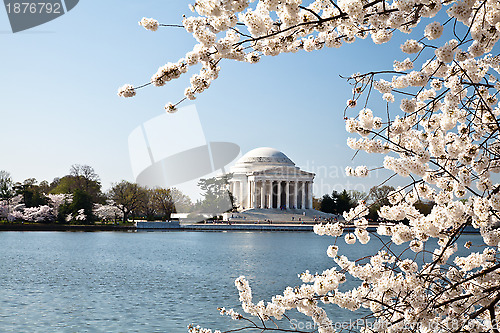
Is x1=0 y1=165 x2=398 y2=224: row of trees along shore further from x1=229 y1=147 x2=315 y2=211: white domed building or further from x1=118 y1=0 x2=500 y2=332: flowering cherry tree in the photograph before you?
x1=118 y1=0 x2=500 y2=332: flowering cherry tree

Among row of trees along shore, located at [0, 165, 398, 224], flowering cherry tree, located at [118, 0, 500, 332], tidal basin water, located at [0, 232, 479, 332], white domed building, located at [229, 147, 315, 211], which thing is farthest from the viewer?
white domed building, located at [229, 147, 315, 211]

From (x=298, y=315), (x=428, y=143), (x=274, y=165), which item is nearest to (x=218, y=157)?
(x=274, y=165)

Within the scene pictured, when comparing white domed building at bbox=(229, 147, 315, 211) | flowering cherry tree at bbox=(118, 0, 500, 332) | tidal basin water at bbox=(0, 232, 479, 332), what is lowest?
tidal basin water at bbox=(0, 232, 479, 332)

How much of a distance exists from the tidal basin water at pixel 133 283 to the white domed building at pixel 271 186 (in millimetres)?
Answer: 57694

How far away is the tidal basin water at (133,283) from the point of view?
16625 mm

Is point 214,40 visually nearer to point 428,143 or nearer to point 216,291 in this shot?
point 428,143

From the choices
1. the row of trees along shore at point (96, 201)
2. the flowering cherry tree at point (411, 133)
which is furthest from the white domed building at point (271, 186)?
the flowering cherry tree at point (411, 133)

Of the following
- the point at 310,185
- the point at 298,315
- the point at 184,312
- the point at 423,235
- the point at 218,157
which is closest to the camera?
the point at 423,235

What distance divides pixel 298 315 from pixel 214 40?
45.7 feet

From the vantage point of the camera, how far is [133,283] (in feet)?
79.8

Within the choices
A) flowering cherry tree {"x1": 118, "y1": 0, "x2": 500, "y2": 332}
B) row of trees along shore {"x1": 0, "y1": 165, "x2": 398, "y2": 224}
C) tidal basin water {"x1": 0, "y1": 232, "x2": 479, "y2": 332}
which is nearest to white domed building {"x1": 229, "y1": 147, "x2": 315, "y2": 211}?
row of trees along shore {"x1": 0, "y1": 165, "x2": 398, "y2": 224}

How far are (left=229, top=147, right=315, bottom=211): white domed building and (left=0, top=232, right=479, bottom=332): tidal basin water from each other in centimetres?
5769

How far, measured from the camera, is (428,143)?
5.05 m

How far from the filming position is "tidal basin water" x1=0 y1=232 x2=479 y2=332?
16625 mm
